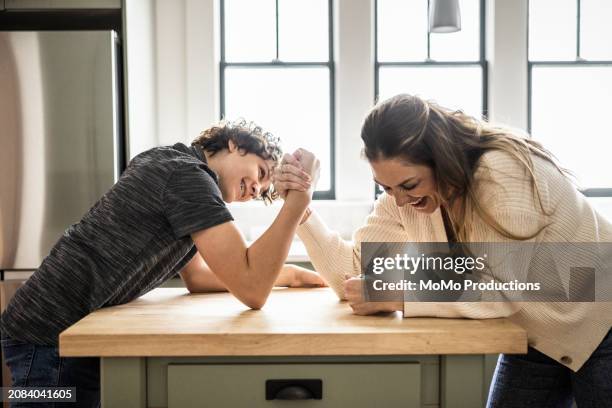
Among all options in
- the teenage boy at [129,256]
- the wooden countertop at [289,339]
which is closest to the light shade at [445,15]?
the teenage boy at [129,256]

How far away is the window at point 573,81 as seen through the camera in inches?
160

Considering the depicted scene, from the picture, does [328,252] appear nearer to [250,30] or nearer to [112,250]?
[112,250]

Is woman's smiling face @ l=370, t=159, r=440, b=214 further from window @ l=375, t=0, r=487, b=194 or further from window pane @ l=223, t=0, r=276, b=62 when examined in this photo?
window pane @ l=223, t=0, r=276, b=62

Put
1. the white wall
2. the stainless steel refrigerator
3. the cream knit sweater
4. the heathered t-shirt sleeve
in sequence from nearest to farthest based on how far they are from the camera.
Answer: the cream knit sweater, the heathered t-shirt sleeve, the stainless steel refrigerator, the white wall

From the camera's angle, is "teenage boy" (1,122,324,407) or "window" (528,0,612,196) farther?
"window" (528,0,612,196)

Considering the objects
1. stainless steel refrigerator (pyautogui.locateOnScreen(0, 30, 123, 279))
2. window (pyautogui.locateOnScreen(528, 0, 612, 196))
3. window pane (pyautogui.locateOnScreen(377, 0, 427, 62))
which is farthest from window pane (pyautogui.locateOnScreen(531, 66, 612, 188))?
stainless steel refrigerator (pyautogui.locateOnScreen(0, 30, 123, 279))

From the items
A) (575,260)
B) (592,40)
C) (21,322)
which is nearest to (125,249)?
(21,322)

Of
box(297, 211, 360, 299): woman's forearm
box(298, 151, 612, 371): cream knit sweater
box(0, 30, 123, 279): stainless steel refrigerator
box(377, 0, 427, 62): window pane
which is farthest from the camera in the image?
box(377, 0, 427, 62): window pane

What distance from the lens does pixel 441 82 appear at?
13.3 ft

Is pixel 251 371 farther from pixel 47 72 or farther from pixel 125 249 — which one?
pixel 47 72

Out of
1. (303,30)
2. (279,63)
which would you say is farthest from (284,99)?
(303,30)

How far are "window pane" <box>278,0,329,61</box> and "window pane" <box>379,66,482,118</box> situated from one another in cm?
44

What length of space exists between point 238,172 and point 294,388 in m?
0.69

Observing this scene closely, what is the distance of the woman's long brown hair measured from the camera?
1408 mm
